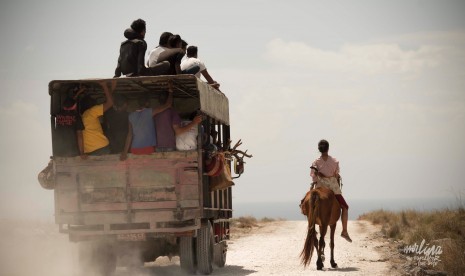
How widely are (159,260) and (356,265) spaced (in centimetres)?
446

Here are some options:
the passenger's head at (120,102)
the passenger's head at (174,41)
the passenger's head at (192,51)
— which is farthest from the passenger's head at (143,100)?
the passenger's head at (192,51)

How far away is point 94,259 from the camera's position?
16375 mm

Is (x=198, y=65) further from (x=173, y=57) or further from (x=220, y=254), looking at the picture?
(x=220, y=254)

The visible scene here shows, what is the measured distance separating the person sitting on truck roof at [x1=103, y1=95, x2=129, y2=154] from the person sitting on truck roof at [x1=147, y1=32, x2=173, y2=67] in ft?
4.53

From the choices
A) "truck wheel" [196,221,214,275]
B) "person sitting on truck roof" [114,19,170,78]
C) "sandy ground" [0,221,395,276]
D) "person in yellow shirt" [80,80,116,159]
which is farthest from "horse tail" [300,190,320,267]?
"person in yellow shirt" [80,80,116,159]

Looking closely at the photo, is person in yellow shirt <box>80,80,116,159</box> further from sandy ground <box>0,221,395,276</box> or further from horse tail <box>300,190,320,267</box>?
horse tail <box>300,190,320,267</box>

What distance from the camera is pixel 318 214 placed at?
56.9ft

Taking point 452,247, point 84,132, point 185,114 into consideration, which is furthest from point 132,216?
point 452,247

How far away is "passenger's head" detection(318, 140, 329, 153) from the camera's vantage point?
57.6ft

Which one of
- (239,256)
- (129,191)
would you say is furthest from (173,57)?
(239,256)

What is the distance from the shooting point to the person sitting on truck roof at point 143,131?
51.8 feet

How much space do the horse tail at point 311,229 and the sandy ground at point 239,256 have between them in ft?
1.02

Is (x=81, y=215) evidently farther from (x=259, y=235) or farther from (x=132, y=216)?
(x=259, y=235)

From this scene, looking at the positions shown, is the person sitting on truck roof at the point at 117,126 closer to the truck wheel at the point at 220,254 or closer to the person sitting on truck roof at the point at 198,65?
the person sitting on truck roof at the point at 198,65
